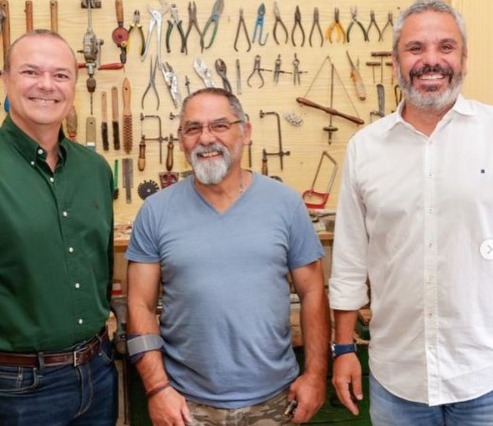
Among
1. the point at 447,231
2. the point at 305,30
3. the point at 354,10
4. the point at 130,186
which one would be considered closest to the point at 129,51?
the point at 130,186

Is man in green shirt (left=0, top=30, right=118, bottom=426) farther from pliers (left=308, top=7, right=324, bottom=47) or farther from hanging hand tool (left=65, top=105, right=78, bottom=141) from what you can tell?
pliers (left=308, top=7, right=324, bottom=47)

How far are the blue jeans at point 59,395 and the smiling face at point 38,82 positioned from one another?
640 mm

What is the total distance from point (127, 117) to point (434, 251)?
1.61 metres

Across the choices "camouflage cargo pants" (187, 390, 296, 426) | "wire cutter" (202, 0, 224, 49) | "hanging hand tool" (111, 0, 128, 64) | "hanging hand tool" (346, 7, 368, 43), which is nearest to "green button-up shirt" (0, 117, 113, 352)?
"camouflage cargo pants" (187, 390, 296, 426)

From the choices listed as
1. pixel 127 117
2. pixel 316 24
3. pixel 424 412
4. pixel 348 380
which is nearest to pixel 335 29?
pixel 316 24

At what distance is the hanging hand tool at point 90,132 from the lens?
8.89 feet

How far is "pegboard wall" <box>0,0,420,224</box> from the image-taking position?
106 inches

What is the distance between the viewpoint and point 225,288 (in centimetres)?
170

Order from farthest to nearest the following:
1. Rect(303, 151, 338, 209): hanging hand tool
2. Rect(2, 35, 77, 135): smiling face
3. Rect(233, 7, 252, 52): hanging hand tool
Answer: Rect(303, 151, 338, 209): hanging hand tool < Rect(233, 7, 252, 52): hanging hand tool < Rect(2, 35, 77, 135): smiling face

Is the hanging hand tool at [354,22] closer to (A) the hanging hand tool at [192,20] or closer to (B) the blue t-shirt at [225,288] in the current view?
(A) the hanging hand tool at [192,20]

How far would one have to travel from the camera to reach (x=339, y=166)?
9.37ft

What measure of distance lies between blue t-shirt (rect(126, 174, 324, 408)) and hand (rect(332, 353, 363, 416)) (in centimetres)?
13

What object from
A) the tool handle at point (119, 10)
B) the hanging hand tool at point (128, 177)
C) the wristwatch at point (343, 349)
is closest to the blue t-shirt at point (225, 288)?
the wristwatch at point (343, 349)

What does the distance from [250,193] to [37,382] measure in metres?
0.76
